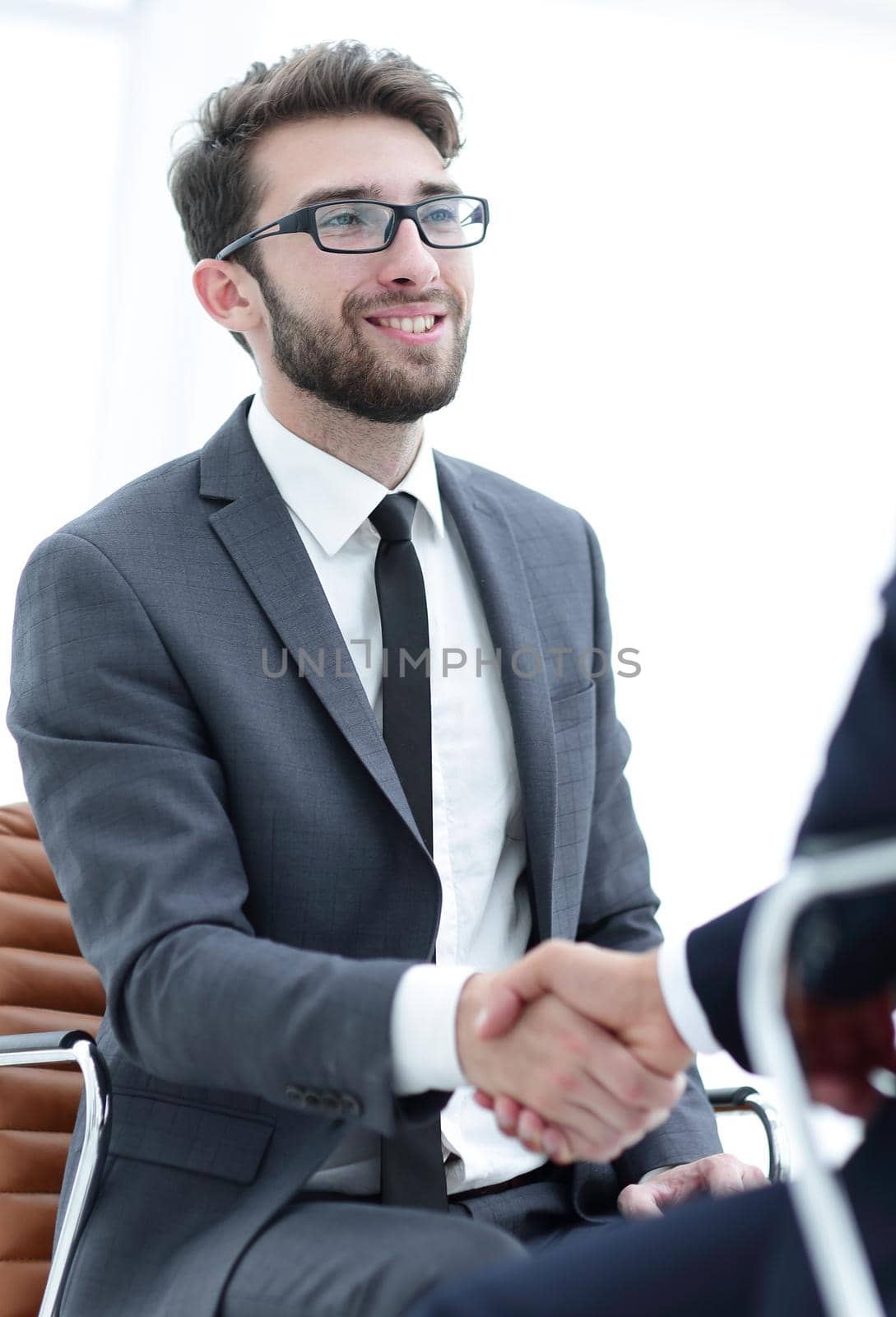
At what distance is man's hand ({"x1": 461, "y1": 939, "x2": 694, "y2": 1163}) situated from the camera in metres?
1.34

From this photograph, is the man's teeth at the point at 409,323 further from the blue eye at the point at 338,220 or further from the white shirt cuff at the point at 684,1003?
the white shirt cuff at the point at 684,1003

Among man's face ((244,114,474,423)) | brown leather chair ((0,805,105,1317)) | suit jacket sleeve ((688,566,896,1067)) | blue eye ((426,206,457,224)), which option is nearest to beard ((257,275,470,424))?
man's face ((244,114,474,423))

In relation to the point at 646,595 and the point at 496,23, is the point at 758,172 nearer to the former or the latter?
the point at 496,23

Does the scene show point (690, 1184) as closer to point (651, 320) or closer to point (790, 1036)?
point (790, 1036)

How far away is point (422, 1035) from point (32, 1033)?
1.94 ft

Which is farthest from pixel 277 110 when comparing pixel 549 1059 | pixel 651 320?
pixel 651 320

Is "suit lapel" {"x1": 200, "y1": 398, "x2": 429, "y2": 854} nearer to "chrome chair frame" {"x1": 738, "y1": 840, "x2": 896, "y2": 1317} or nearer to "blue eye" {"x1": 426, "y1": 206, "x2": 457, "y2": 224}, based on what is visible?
"blue eye" {"x1": 426, "y1": 206, "x2": 457, "y2": 224}

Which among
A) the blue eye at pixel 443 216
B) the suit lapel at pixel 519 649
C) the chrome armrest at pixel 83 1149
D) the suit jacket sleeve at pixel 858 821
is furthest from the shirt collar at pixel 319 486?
the suit jacket sleeve at pixel 858 821

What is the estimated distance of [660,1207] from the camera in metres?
1.73

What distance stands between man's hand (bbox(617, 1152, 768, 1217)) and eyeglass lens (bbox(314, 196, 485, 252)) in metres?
1.28

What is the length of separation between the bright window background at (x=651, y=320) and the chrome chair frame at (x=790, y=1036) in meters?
2.54

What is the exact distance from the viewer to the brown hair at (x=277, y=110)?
2070mm

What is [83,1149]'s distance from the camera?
1525 millimetres

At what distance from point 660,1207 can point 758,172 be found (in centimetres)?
269
